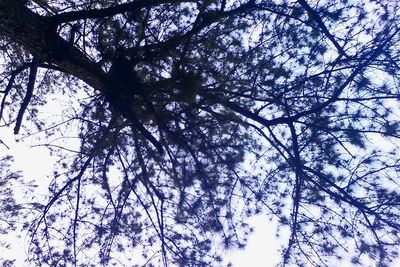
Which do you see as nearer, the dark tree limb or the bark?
the bark

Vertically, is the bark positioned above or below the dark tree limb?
below

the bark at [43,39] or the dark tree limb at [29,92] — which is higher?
the dark tree limb at [29,92]

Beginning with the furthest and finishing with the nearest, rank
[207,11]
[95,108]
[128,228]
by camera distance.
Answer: [128,228] < [95,108] < [207,11]

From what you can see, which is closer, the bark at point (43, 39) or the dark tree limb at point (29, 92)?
the bark at point (43, 39)

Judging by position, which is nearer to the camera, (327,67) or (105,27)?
(105,27)

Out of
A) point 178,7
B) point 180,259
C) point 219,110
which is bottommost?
point 180,259

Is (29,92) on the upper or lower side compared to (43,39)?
upper

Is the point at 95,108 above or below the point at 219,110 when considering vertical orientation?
below

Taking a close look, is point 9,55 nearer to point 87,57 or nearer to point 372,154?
point 87,57

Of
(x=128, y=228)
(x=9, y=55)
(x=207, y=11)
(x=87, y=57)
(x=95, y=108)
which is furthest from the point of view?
(x=9, y=55)

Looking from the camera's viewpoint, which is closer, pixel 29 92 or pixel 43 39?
pixel 43 39

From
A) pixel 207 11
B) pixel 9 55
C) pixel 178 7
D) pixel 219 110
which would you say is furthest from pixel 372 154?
pixel 9 55

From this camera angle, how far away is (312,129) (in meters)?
4.04

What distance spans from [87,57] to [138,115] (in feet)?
2.33
